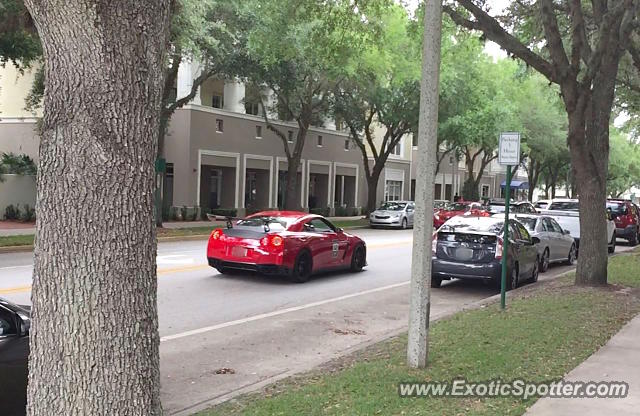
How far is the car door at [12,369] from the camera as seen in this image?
4633 millimetres

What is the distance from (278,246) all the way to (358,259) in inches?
128

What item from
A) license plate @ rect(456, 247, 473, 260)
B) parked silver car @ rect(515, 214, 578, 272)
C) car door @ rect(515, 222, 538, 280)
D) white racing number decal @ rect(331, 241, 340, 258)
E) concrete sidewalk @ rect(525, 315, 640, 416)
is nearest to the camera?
concrete sidewalk @ rect(525, 315, 640, 416)

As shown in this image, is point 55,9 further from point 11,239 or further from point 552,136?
point 552,136

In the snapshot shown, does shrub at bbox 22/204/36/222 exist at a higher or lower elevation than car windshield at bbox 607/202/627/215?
lower

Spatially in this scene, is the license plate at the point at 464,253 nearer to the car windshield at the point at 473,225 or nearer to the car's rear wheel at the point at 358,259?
the car windshield at the point at 473,225

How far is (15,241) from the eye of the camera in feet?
59.6

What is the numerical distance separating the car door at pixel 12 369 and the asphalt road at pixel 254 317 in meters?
1.36

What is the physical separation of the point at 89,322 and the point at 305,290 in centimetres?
943

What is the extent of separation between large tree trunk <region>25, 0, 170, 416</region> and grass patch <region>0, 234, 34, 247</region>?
1614 cm

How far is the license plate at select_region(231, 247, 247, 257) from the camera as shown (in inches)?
496

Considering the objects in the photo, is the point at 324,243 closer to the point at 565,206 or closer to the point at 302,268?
the point at 302,268

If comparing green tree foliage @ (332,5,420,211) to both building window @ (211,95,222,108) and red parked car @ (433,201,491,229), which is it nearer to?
red parked car @ (433,201,491,229)

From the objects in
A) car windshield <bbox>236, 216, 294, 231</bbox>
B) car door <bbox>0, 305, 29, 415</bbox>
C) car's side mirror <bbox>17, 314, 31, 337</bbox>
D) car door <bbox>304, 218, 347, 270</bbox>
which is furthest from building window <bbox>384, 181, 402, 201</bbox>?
car door <bbox>0, 305, 29, 415</bbox>

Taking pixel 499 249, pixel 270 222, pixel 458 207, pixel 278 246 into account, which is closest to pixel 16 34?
pixel 270 222
